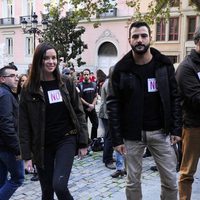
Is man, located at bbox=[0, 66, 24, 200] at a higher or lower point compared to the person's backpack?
higher

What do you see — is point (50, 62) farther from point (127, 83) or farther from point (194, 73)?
point (194, 73)

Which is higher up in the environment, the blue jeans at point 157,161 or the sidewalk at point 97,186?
the blue jeans at point 157,161

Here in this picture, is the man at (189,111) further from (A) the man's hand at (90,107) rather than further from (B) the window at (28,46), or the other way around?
(B) the window at (28,46)

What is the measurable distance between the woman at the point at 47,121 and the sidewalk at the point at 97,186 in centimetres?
144

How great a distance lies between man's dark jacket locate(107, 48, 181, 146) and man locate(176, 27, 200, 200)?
9.1 inches

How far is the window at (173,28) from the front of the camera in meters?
30.6

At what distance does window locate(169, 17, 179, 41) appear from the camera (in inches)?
1206

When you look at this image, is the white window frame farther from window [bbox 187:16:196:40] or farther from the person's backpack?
the person's backpack

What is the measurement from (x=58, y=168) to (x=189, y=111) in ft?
5.10

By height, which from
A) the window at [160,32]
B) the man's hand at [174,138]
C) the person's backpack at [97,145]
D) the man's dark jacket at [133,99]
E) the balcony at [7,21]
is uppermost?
the balcony at [7,21]

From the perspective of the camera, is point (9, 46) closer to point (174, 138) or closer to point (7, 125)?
point (7, 125)

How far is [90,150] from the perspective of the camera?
779 centimetres

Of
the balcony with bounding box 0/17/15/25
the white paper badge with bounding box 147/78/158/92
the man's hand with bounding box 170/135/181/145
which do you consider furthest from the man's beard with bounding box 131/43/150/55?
the balcony with bounding box 0/17/15/25

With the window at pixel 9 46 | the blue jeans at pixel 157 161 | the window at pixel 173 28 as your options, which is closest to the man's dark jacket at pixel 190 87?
the blue jeans at pixel 157 161
